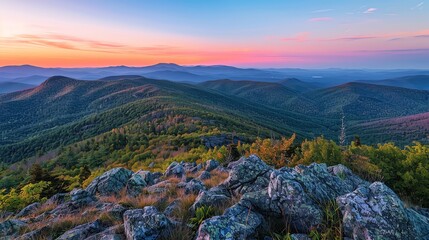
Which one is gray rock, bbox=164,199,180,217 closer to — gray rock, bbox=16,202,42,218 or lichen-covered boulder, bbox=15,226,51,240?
lichen-covered boulder, bbox=15,226,51,240

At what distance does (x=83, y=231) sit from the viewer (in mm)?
6047

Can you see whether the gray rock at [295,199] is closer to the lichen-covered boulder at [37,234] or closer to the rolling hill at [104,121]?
the lichen-covered boulder at [37,234]

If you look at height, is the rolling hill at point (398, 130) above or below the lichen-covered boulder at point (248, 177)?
below

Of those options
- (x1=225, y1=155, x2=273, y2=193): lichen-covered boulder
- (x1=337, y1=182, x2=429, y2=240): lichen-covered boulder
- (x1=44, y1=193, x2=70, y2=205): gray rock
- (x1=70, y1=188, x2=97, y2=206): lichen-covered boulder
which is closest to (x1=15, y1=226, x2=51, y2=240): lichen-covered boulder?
(x1=70, y1=188, x2=97, y2=206): lichen-covered boulder

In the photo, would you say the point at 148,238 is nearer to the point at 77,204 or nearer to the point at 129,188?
the point at 77,204

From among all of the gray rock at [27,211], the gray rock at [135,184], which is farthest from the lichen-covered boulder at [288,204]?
the gray rock at [27,211]

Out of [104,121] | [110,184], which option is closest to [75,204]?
[110,184]

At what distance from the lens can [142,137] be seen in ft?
175

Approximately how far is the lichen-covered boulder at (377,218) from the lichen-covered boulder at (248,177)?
3053mm

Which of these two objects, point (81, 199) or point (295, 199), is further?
point (81, 199)

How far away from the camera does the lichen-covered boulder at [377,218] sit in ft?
14.6

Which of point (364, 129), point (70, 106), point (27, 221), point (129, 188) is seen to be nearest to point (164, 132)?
point (129, 188)

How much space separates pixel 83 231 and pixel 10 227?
8.27 feet

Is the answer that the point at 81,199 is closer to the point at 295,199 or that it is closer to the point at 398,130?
the point at 295,199
